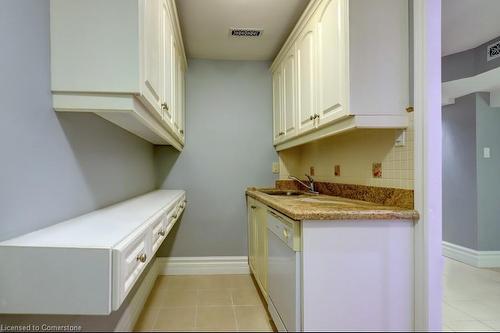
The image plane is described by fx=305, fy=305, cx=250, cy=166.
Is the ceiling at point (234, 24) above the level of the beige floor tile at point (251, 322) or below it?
above

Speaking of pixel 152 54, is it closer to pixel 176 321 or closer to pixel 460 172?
pixel 176 321

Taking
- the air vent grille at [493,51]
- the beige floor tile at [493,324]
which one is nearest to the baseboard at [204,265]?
the beige floor tile at [493,324]

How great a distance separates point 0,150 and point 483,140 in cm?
352

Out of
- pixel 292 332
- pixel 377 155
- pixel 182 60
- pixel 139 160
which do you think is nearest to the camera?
pixel 292 332

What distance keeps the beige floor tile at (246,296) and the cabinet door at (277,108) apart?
50.2 inches

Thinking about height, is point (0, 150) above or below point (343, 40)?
below

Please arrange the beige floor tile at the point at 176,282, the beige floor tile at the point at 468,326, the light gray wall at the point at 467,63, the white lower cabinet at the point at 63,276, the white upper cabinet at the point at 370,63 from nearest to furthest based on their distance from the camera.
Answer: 1. the white lower cabinet at the point at 63,276
2. the beige floor tile at the point at 468,326
3. the white upper cabinet at the point at 370,63
4. the beige floor tile at the point at 176,282
5. the light gray wall at the point at 467,63

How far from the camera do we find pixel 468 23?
87.8 inches

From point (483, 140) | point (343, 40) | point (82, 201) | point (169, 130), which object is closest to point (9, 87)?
point (82, 201)

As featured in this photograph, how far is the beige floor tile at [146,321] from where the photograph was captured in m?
1.01

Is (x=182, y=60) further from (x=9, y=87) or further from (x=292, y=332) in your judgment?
(x=292, y=332)

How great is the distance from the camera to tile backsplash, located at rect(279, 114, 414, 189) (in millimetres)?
1404

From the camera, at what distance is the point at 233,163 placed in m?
2.90

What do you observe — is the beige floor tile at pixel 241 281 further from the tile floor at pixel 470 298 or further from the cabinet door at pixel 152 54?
the cabinet door at pixel 152 54
